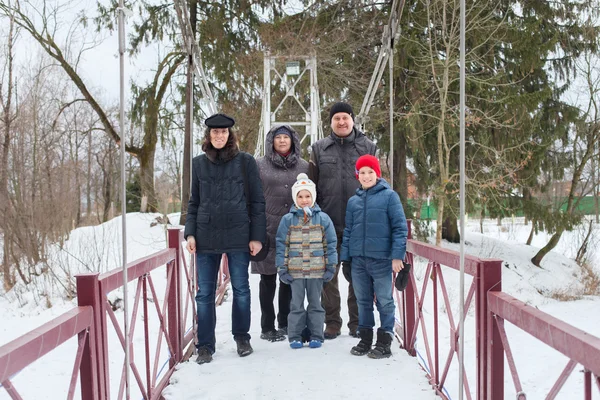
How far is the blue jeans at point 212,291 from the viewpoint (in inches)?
112

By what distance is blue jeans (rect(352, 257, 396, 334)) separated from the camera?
9.48 feet

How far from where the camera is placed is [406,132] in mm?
10836

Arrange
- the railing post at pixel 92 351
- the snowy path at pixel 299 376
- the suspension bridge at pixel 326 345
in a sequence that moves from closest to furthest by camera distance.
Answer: the suspension bridge at pixel 326 345 → the railing post at pixel 92 351 → the snowy path at pixel 299 376

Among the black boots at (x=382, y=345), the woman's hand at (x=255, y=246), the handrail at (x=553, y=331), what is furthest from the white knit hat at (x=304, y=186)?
the handrail at (x=553, y=331)

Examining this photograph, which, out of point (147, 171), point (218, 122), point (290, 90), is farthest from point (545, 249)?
point (218, 122)

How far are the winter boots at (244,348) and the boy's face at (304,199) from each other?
2.84ft

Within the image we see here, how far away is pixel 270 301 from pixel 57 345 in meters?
1.93

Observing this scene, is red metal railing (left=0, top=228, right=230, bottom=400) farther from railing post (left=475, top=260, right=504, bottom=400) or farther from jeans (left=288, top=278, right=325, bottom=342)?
railing post (left=475, top=260, right=504, bottom=400)

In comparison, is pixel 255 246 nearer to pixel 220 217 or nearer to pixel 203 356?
pixel 220 217

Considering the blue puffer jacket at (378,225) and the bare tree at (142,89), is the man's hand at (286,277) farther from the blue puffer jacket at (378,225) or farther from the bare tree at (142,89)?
the bare tree at (142,89)

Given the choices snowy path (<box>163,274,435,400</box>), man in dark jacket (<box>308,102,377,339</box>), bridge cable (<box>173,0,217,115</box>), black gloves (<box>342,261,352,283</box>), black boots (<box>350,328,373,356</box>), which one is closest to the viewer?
snowy path (<box>163,274,435,400</box>)

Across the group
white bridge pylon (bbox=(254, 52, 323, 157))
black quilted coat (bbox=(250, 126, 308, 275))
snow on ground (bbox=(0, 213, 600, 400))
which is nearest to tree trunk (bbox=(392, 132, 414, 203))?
snow on ground (bbox=(0, 213, 600, 400))

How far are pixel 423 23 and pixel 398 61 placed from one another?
876 mm

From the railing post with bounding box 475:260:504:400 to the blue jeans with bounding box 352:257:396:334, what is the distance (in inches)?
36.1
